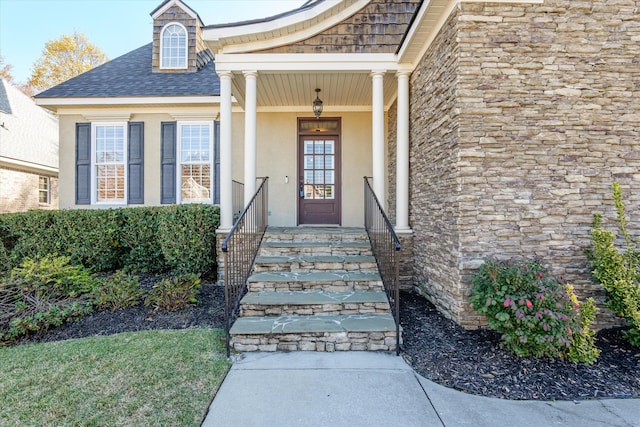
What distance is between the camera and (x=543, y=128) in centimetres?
365

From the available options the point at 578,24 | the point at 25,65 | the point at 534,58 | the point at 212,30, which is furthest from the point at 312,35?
the point at 25,65

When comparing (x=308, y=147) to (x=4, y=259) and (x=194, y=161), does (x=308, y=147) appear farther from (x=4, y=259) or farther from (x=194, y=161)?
(x=4, y=259)

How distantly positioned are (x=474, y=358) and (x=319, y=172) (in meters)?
4.85

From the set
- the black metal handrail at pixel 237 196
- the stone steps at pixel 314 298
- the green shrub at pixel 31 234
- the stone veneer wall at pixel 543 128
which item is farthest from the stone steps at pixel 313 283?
the green shrub at pixel 31 234

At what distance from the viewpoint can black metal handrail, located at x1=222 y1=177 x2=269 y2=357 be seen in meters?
3.74

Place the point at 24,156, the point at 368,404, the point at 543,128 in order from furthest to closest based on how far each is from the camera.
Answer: the point at 24,156
the point at 543,128
the point at 368,404

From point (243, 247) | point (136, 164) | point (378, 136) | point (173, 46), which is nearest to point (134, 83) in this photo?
point (173, 46)

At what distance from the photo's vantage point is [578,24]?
3656mm

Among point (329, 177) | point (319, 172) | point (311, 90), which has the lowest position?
point (329, 177)

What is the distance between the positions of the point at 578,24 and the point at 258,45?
4133 mm

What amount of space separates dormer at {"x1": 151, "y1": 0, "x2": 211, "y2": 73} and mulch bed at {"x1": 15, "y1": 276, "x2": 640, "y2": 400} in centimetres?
596

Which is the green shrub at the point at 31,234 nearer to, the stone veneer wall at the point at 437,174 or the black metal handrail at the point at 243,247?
the black metal handrail at the point at 243,247

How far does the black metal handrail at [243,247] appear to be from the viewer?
3744 millimetres

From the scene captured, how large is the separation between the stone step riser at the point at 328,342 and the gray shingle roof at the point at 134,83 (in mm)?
5435
